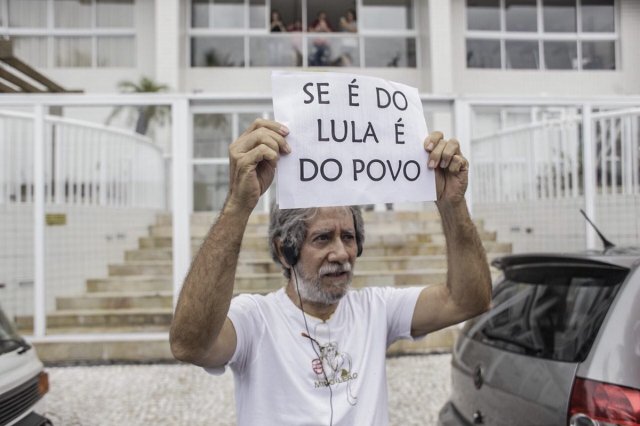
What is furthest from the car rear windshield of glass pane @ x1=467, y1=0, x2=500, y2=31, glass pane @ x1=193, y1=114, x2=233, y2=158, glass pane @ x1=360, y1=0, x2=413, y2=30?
glass pane @ x1=467, y1=0, x2=500, y2=31

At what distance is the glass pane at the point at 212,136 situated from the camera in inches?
381

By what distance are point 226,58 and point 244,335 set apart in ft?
48.4

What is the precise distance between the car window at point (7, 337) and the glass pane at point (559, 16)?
16033 millimetres

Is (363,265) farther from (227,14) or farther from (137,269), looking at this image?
(227,14)

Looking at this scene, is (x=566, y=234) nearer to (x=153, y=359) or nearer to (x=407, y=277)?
(x=407, y=277)

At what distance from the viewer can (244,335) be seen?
1785 mm

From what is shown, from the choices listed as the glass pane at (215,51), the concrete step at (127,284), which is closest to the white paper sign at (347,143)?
the concrete step at (127,284)

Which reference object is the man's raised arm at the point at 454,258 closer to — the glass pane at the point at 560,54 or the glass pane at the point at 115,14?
the glass pane at the point at 115,14

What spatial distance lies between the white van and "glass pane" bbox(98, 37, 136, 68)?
1322 centimetres

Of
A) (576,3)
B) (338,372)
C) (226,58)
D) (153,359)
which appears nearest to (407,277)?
(153,359)

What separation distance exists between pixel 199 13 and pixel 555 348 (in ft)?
49.7

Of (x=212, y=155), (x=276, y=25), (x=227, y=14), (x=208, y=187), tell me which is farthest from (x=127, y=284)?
(x=227, y=14)

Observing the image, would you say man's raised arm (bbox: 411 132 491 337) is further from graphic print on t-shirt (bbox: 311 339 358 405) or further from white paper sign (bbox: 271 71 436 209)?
graphic print on t-shirt (bbox: 311 339 358 405)

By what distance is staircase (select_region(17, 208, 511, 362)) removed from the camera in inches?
257
